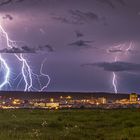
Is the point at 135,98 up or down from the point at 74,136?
up

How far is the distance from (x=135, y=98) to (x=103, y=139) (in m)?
168

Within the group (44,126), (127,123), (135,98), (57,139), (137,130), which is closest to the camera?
(57,139)

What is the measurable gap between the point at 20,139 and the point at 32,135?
7.33ft

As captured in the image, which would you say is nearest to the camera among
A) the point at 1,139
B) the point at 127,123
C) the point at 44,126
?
the point at 1,139

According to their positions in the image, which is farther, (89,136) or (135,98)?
(135,98)

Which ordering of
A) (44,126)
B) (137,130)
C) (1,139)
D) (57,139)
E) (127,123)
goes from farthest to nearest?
(127,123) → (44,126) → (137,130) → (57,139) → (1,139)

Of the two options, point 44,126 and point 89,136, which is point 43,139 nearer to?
point 89,136

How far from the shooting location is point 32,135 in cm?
2856

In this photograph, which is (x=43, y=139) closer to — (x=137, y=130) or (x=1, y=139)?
(x=1, y=139)

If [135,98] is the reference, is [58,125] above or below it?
below

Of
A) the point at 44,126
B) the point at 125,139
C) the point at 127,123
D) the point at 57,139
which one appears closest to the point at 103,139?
the point at 125,139

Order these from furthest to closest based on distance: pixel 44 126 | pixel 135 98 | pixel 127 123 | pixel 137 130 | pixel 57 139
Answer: pixel 135 98, pixel 127 123, pixel 44 126, pixel 137 130, pixel 57 139

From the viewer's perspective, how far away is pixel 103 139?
29906 mm

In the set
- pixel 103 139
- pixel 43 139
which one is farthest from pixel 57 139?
pixel 103 139
